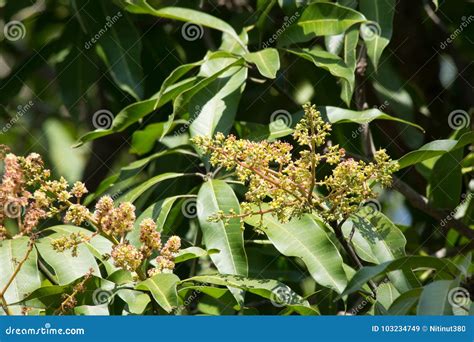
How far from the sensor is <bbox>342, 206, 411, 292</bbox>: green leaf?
1.81 meters

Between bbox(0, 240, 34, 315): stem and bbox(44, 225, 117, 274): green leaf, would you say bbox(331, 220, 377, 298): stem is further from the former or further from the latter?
bbox(0, 240, 34, 315): stem

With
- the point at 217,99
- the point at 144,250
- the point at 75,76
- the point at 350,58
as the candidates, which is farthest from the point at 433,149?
the point at 75,76

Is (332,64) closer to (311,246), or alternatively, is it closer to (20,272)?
(311,246)

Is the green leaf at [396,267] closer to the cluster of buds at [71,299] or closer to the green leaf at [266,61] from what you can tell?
the cluster of buds at [71,299]

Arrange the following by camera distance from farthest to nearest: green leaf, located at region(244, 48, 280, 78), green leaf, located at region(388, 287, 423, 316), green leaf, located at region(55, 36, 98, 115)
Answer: green leaf, located at region(55, 36, 98, 115)
green leaf, located at region(244, 48, 280, 78)
green leaf, located at region(388, 287, 423, 316)

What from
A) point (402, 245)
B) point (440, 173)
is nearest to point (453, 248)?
point (440, 173)

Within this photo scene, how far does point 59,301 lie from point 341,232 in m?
0.56

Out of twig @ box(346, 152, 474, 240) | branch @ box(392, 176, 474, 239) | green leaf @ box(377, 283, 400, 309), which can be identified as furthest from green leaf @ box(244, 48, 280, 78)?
green leaf @ box(377, 283, 400, 309)

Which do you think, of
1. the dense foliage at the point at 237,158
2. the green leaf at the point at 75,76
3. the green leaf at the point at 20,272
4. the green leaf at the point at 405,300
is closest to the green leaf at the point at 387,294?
the dense foliage at the point at 237,158

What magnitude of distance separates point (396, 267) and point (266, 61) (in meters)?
0.75

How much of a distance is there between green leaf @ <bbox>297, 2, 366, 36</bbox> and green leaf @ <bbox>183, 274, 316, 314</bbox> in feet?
2.24

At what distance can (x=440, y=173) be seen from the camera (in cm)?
219

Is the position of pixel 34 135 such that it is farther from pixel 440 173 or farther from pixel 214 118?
pixel 440 173

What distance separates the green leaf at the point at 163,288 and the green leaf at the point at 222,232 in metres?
0.18
